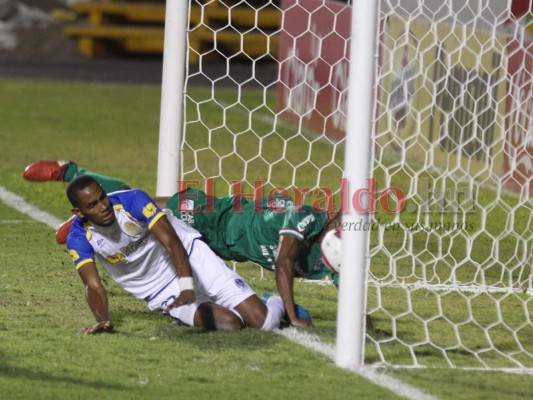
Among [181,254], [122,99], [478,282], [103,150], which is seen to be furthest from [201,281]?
[122,99]

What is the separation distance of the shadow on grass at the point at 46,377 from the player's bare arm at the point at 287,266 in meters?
1.15

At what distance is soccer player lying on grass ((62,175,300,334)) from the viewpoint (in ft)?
17.7

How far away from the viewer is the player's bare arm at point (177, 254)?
5199 millimetres

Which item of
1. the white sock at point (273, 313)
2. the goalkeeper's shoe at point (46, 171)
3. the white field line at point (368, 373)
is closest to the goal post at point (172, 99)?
the goalkeeper's shoe at point (46, 171)

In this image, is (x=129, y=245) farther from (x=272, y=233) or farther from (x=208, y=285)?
(x=272, y=233)

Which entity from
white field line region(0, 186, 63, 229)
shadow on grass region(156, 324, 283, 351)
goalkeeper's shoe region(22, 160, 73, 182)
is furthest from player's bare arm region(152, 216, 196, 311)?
white field line region(0, 186, 63, 229)

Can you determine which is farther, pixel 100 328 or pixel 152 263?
pixel 152 263

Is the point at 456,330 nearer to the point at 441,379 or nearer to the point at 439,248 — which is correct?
the point at 441,379

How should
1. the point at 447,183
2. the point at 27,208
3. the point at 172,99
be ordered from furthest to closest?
the point at 27,208 → the point at 447,183 → the point at 172,99

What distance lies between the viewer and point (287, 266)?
5.63m

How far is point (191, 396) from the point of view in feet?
15.1

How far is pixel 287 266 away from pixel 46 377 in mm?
1301

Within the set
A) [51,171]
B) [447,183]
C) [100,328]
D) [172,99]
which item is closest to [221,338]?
[100,328]

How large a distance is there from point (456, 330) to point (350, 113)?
1.22 metres
